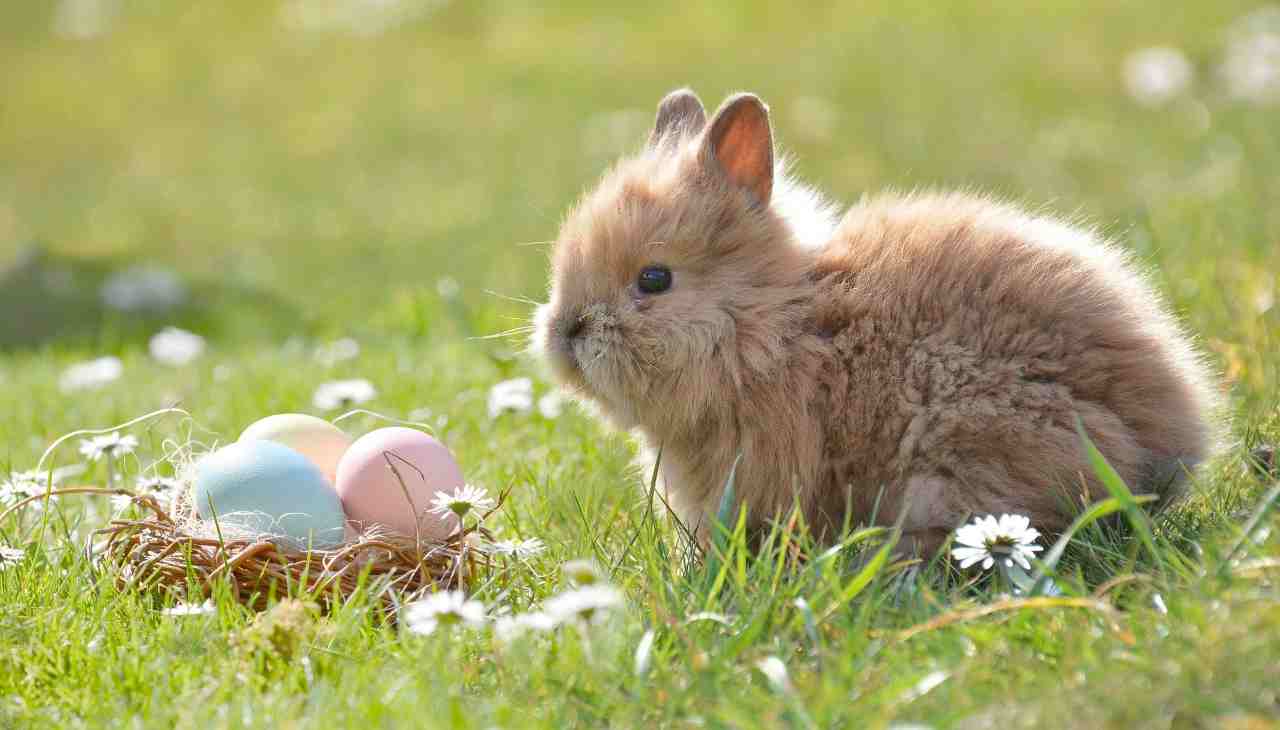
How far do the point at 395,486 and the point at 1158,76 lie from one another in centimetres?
758

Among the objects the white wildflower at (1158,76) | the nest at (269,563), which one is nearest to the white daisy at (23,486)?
the nest at (269,563)

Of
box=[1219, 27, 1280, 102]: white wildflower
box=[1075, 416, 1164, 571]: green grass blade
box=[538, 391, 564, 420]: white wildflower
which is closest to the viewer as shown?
box=[1075, 416, 1164, 571]: green grass blade

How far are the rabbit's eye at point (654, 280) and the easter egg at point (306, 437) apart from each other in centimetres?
83

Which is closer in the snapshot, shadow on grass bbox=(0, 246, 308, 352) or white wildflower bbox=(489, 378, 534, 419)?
white wildflower bbox=(489, 378, 534, 419)

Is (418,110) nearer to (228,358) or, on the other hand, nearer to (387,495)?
(228,358)

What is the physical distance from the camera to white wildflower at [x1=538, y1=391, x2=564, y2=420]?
374 centimetres

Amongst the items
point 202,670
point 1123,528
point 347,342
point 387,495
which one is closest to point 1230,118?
point 347,342

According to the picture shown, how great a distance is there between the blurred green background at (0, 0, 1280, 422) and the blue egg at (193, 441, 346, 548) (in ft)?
7.94

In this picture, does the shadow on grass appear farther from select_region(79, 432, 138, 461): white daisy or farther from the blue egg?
the blue egg

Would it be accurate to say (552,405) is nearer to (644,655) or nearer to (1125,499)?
(644,655)

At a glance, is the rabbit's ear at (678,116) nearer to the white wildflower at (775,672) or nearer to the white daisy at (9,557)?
the white wildflower at (775,672)

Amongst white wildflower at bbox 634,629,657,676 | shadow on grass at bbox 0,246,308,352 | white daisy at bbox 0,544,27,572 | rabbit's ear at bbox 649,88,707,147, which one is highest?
shadow on grass at bbox 0,246,308,352

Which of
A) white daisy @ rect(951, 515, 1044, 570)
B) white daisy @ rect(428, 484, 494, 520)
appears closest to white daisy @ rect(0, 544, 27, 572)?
white daisy @ rect(428, 484, 494, 520)

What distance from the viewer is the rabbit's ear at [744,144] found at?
9.68 ft
